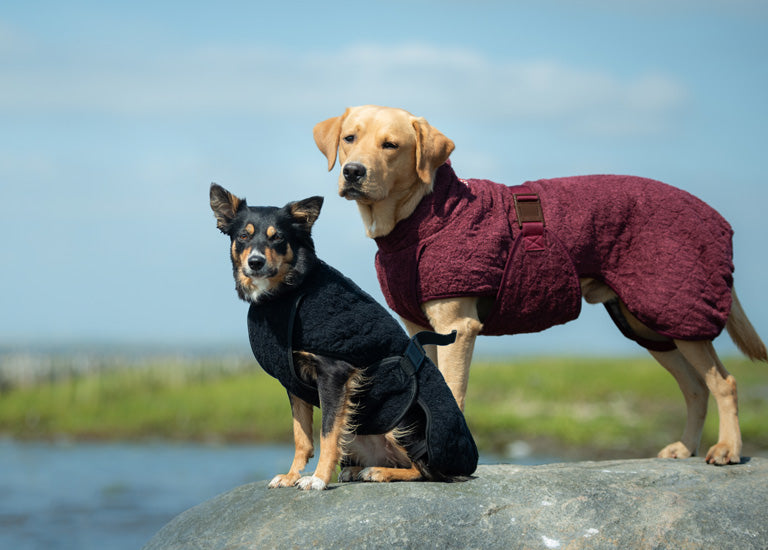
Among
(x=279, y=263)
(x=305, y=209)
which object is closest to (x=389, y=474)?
(x=279, y=263)

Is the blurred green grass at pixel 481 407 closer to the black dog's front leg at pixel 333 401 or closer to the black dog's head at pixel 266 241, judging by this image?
the black dog's front leg at pixel 333 401

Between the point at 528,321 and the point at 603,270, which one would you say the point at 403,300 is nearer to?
the point at 528,321

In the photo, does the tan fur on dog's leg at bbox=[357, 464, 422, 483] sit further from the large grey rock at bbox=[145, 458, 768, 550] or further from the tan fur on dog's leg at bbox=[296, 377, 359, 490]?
the tan fur on dog's leg at bbox=[296, 377, 359, 490]

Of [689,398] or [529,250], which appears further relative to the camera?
[689,398]

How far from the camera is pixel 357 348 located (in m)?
4.82

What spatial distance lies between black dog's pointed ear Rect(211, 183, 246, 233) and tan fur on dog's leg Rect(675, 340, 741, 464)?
425 centimetres

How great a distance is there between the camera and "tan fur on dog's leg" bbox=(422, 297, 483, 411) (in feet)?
20.1

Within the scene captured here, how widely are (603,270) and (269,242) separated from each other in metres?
3.45

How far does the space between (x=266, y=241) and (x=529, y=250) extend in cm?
264

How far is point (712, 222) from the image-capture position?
704 cm

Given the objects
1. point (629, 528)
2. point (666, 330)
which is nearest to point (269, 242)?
point (629, 528)

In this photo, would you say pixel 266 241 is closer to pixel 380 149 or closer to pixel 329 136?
pixel 380 149

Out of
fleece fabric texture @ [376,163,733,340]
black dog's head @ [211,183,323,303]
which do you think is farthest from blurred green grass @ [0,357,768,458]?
black dog's head @ [211,183,323,303]

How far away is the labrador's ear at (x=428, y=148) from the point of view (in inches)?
239
